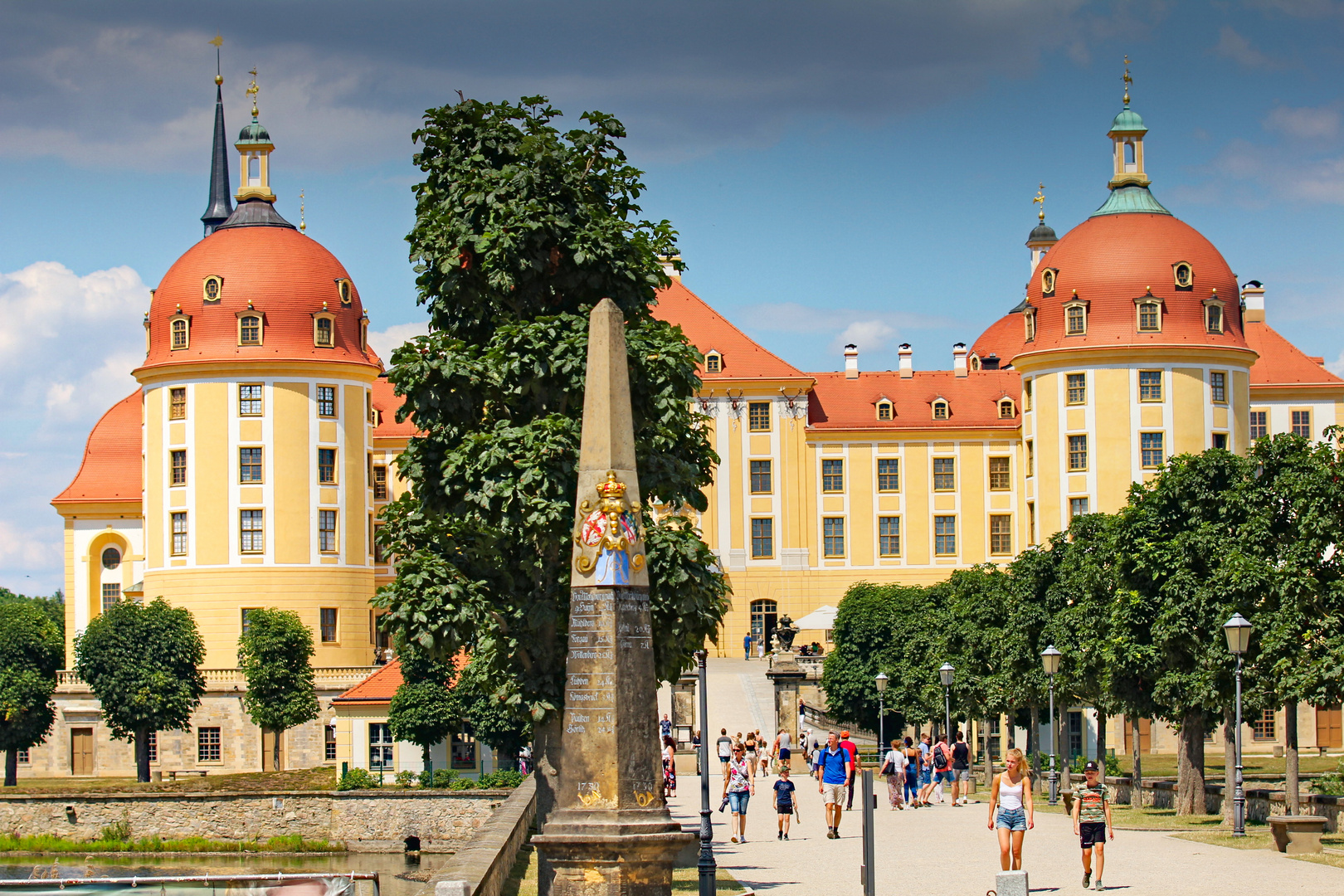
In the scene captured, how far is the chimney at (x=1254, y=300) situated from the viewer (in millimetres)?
90250

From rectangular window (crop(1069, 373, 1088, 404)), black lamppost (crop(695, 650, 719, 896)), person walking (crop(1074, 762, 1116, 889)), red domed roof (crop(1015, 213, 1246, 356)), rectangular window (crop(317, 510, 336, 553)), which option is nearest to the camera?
black lamppost (crop(695, 650, 719, 896))

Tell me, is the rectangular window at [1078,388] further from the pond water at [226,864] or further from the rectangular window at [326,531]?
the pond water at [226,864]

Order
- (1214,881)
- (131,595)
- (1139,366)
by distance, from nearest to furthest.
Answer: (1214,881) < (1139,366) < (131,595)

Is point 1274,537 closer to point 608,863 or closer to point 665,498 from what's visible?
point 665,498

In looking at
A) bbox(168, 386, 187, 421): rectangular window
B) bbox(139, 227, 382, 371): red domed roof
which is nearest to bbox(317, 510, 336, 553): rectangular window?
bbox(139, 227, 382, 371): red domed roof

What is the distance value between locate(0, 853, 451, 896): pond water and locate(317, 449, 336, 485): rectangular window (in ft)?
89.3

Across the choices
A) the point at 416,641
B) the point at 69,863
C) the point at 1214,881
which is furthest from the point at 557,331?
the point at 69,863

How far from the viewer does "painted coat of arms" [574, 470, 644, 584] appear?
16.9 meters

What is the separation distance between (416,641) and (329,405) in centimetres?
5449

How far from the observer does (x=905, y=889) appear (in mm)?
22625

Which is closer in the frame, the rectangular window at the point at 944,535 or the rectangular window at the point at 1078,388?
the rectangular window at the point at 1078,388

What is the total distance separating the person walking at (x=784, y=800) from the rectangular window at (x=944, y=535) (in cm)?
5634

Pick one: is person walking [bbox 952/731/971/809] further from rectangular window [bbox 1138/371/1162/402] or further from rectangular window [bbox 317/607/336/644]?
rectangular window [bbox 317/607/336/644]

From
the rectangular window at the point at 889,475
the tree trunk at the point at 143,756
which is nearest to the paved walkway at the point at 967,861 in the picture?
the tree trunk at the point at 143,756
